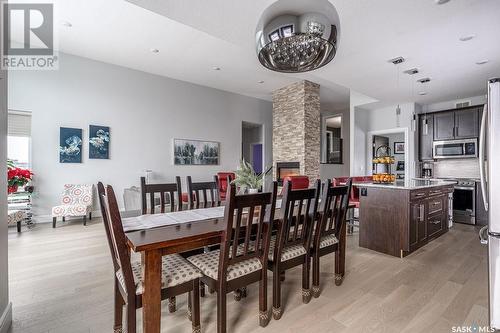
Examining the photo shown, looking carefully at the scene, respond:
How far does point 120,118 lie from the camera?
216 inches

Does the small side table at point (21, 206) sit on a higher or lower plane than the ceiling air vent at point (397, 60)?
lower

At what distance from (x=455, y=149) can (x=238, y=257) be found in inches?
230

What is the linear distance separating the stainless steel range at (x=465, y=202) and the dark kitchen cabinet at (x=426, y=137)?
0.83m

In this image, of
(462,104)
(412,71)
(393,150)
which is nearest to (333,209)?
(412,71)

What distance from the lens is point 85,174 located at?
5.09 meters

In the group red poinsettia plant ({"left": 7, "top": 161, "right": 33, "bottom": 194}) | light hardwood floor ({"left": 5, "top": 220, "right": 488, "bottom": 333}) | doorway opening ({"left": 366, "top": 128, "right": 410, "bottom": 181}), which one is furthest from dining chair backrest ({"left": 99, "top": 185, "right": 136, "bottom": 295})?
doorway opening ({"left": 366, "top": 128, "right": 410, "bottom": 181})

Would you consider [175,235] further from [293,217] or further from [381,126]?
[381,126]

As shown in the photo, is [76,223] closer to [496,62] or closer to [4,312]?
[4,312]

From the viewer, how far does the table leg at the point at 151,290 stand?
1317mm

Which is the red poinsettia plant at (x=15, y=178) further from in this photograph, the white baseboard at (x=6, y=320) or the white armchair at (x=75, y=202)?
the white baseboard at (x=6, y=320)

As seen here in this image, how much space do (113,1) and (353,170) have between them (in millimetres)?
5829

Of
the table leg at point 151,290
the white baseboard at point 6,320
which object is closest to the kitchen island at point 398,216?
the table leg at point 151,290

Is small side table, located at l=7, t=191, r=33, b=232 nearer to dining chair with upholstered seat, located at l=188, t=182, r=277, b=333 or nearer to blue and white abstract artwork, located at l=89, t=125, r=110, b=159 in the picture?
blue and white abstract artwork, located at l=89, t=125, r=110, b=159

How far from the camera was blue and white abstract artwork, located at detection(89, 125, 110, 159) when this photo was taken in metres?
5.14
